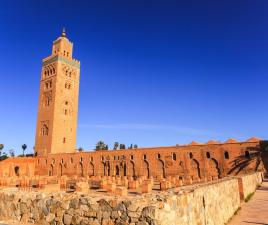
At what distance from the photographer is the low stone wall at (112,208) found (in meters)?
3.27

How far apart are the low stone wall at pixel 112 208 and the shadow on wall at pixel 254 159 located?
16071 millimetres

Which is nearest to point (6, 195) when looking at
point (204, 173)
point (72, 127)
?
point (204, 173)

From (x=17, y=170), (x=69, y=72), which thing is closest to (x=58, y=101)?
(x=69, y=72)

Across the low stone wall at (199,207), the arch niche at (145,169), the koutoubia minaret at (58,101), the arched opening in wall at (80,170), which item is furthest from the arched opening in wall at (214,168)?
the koutoubia minaret at (58,101)

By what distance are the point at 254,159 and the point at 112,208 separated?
19.1 meters

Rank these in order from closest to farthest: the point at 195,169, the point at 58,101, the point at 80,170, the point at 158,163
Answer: the point at 195,169
the point at 158,163
the point at 80,170
the point at 58,101

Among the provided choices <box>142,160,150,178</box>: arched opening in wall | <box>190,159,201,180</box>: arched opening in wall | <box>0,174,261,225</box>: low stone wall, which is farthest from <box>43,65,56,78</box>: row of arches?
<box>0,174,261,225</box>: low stone wall

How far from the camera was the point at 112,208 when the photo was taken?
345cm

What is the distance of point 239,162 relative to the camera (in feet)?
65.7

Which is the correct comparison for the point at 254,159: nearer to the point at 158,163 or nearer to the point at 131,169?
the point at 158,163

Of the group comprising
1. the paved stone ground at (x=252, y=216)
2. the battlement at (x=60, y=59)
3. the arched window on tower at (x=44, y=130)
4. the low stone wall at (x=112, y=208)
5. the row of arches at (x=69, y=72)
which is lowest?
the paved stone ground at (x=252, y=216)

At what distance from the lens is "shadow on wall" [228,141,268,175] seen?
19.3 metres

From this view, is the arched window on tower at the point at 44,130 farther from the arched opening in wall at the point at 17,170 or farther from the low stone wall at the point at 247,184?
the low stone wall at the point at 247,184

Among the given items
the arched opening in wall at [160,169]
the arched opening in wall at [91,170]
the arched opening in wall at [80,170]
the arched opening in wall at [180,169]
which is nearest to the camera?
the arched opening in wall at [180,169]
